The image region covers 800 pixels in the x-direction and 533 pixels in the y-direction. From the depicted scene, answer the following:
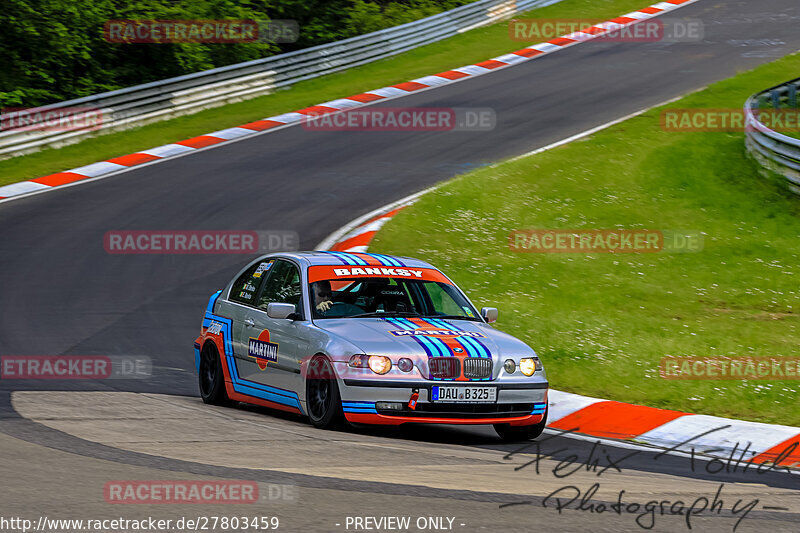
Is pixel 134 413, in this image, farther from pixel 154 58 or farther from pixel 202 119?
pixel 154 58

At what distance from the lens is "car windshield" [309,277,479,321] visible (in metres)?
9.09

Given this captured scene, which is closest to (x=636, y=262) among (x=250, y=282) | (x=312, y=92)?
(x=250, y=282)

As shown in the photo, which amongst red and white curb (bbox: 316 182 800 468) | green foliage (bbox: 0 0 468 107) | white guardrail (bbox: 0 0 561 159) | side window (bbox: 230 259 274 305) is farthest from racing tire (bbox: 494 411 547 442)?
green foliage (bbox: 0 0 468 107)

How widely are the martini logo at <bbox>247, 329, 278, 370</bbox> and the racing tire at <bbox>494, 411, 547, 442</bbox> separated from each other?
197cm

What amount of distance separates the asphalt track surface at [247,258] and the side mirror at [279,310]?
2.85 feet

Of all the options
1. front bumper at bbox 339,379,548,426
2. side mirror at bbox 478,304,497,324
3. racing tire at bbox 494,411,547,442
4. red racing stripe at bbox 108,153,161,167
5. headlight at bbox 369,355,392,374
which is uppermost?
headlight at bbox 369,355,392,374

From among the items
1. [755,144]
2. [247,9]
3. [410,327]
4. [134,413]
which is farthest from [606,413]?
[247,9]

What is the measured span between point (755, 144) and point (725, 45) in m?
12.6

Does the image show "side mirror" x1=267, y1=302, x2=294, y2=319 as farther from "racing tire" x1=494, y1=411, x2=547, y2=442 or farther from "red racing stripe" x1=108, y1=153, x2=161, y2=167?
"red racing stripe" x1=108, y1=153, x2=161, y2=167

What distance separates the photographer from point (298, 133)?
24359mm

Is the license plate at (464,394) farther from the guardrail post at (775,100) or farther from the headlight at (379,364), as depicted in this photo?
the guardrail post at (775,100)

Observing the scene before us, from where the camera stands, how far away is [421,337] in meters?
8.44

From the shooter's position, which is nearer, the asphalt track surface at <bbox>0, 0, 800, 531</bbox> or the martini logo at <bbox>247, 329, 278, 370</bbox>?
the asphalt track surface at <bbox>0, 0, 800, 531</bbox>

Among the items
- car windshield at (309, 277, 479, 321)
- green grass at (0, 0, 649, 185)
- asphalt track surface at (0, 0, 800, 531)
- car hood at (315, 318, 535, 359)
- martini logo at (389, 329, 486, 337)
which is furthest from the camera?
green grass at (0, 0, 649, 185)
